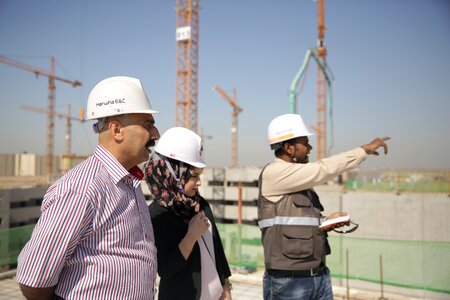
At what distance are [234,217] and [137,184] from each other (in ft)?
157

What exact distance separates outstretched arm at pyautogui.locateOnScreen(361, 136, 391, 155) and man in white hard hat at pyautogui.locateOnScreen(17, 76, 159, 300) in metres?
1.63

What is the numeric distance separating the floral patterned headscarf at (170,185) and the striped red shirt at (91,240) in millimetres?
421

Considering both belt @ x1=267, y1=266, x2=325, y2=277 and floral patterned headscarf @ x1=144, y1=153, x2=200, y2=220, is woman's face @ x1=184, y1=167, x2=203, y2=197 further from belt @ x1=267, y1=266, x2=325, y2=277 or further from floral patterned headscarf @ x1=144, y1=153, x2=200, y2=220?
belt @ x1=267, y1=266, x2=325, y2=277

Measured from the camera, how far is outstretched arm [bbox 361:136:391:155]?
255 cm

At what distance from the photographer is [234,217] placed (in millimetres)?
48500

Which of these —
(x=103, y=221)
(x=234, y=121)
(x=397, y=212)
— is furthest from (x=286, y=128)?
(x=234, y=121)

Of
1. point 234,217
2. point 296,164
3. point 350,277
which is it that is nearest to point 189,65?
point 234,217

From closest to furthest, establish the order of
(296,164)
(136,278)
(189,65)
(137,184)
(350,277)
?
(136,278), (137,184), (296,164), (350,277), (189,65)

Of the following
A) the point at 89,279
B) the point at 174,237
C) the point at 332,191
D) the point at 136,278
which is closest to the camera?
the point at 89,279

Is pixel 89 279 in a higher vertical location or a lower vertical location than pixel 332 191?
higher

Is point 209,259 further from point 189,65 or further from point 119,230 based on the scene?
point 189,65

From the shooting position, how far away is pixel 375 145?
2584mm

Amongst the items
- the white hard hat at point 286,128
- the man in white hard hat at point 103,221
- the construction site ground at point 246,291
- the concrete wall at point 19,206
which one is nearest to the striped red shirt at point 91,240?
the man in white hard hat at point 103,221

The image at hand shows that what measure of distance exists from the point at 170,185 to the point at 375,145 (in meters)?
1.56
